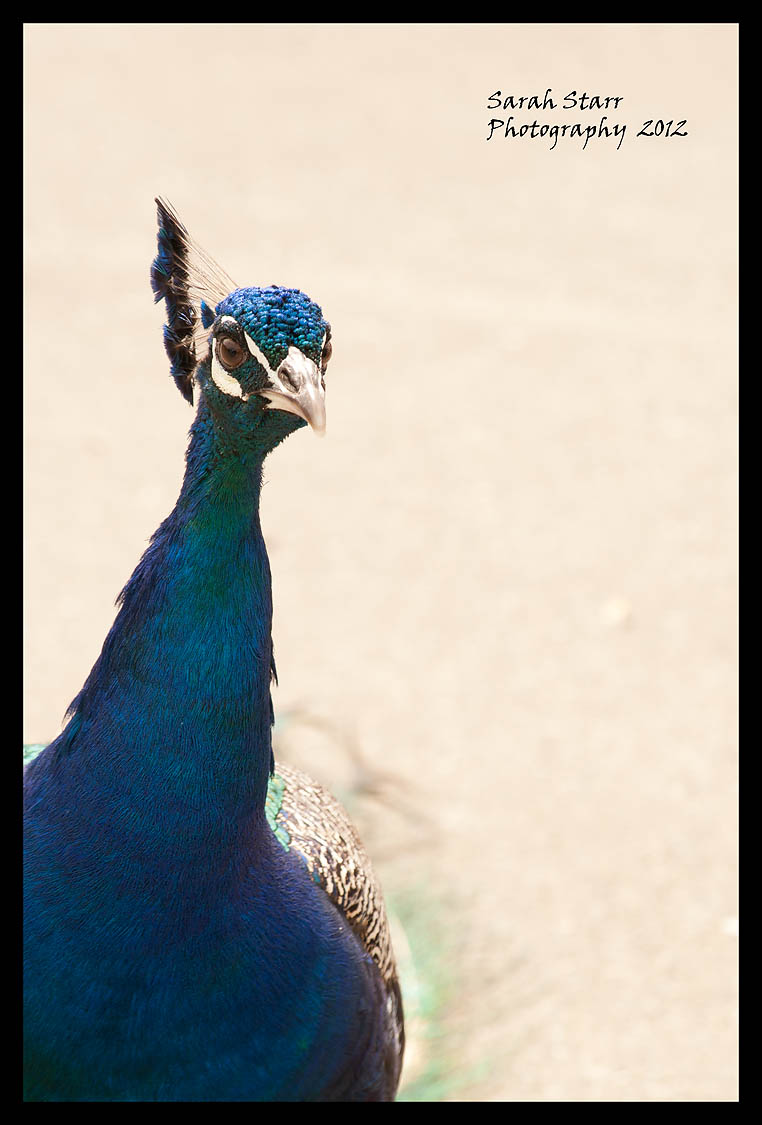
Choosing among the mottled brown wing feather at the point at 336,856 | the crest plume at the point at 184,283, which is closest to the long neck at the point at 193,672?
the crest plume at the point at 184,283

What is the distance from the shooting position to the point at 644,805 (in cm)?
373

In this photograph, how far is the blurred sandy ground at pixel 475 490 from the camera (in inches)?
128

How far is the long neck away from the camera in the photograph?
1.77 metres

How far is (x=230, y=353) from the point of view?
65.5 inches

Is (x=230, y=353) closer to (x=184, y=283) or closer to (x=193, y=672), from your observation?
(x=184, y=283)

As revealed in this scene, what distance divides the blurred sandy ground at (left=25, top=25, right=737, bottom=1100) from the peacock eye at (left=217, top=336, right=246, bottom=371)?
170 centimetres

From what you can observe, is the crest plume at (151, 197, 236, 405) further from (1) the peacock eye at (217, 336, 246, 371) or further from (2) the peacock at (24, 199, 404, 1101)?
(1) the peacock eye at (217, 336, 246, 371)

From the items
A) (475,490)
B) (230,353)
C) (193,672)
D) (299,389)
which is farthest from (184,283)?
(475,490)

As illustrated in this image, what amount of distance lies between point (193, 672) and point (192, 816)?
0.20 meters

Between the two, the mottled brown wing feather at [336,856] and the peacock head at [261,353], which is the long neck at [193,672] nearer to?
the peacock head at [261,353]

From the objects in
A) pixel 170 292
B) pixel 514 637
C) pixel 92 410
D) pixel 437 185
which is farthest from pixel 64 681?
pixel 437 185

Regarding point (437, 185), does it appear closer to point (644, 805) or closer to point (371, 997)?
point (644, 805)

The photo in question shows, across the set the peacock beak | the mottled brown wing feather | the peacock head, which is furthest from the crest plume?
the mottled brown wing feather
